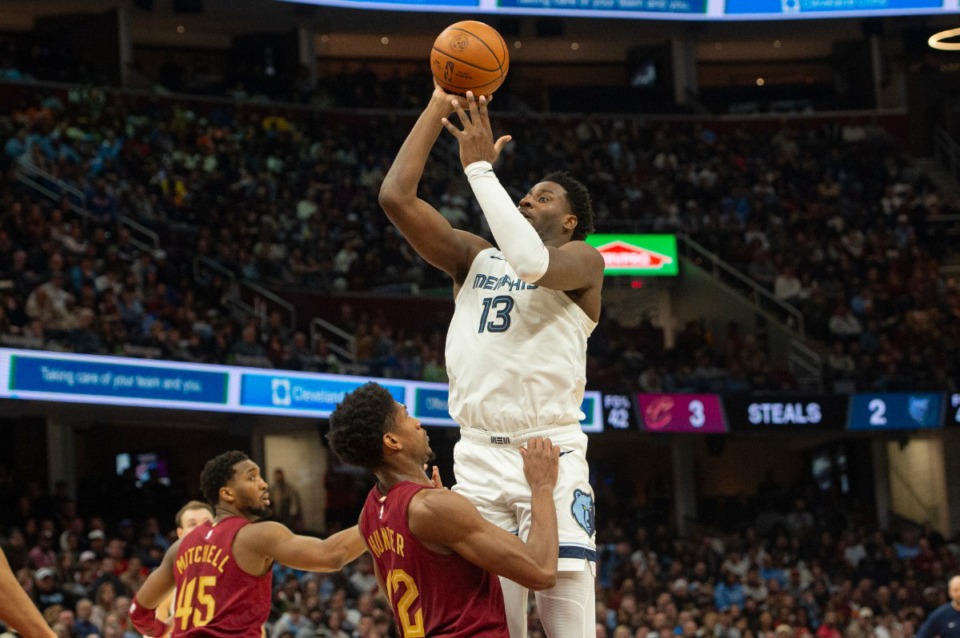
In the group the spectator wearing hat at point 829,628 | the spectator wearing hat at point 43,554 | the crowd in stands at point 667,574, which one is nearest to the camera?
the crowd in stands at point 667,574

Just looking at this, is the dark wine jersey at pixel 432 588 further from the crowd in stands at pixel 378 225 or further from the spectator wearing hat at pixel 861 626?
the spectator wearing hat at pixel 861 626

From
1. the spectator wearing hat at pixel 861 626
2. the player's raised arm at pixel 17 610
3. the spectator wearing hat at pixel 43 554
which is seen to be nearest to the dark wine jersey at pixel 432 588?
the player's raised arm at pixel 17 610

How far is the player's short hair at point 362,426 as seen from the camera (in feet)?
15.5

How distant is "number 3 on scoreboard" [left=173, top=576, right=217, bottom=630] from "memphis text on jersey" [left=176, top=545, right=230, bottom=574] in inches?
2.6

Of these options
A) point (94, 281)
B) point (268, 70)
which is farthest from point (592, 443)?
point (94, 281)

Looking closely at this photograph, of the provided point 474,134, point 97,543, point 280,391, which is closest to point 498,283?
point 474,134

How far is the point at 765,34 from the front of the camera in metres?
31.3

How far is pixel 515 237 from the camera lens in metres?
4.74

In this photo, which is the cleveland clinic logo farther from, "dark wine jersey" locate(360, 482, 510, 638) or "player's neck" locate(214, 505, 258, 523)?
"dark wine jersey" locate(360, 482, 510, 638)

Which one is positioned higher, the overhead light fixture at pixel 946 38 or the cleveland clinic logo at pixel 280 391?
the overhead light fixture at pixel 946 38

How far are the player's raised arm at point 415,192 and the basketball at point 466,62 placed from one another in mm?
65

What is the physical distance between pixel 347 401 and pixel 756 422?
18.5 m

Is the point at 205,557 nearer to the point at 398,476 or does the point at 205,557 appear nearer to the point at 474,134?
the point at 398,476

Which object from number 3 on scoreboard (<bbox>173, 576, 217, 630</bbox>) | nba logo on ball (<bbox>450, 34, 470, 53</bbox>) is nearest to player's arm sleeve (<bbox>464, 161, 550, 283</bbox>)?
nba logo on ball (<bbox>450, 34, 470, 53</bbox>)
